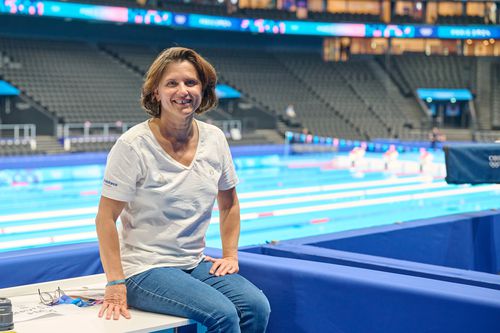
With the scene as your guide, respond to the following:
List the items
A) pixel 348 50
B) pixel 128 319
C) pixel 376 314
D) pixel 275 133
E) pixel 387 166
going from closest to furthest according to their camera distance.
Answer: pixel 128 319
pixel 376 314
pixel 387 166
pixel 275 133
pixel 348 50

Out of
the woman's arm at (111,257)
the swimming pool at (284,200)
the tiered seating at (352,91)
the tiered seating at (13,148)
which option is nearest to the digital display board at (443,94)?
the tiered seating at (352,91)

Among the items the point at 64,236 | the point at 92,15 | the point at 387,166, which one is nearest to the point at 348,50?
the point at 92,15

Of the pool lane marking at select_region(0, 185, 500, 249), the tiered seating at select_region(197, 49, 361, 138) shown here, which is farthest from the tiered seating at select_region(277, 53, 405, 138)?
the pool lane marking at select_region(0, 185, 500, 249)

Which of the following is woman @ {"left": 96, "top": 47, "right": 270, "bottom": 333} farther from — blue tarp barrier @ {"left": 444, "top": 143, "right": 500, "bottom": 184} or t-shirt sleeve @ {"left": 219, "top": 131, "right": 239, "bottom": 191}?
blue tarp barrier @ {"left": 444, "top": 143, "right": 500, "bottom": 184}

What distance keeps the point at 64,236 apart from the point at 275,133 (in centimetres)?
2146

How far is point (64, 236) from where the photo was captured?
1043cm

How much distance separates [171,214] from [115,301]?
0.44m

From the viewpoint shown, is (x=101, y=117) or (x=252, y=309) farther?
(x=101, y=117)

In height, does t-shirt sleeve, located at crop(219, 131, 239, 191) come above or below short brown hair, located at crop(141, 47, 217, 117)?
below

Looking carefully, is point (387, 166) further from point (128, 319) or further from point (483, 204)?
point (128, 319)

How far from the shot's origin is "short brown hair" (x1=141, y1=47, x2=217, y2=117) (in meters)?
3.53

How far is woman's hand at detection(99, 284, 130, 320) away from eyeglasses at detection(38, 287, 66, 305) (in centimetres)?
30

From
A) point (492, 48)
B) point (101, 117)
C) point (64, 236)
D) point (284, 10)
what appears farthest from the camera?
point (492, 48)

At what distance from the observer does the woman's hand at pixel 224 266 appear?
356cm
